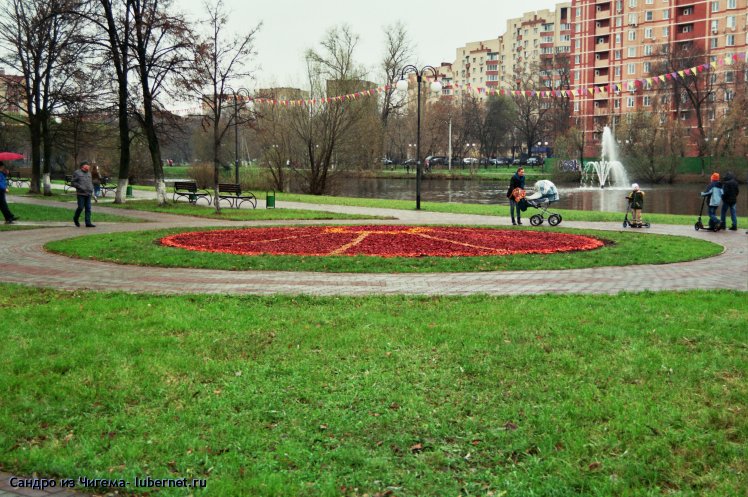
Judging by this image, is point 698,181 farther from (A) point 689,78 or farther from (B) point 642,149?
(A) point 689,78

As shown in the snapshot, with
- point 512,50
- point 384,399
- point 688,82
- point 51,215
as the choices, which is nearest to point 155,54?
point 51,215

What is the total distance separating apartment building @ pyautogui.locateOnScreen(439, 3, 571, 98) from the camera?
14088 cm

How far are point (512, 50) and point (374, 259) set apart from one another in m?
154

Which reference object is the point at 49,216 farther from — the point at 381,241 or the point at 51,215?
the point at 381,241

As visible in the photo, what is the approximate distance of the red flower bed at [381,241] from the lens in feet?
45.4

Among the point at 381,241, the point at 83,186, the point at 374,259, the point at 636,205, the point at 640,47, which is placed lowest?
the point at 374,259

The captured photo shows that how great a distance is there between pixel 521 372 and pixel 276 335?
257cm

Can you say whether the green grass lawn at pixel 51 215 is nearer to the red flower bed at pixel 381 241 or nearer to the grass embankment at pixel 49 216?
the grass embankment at pixel 49 216

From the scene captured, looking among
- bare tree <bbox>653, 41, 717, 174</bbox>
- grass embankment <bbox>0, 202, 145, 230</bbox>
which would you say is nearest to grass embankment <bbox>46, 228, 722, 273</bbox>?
grass embankment <bbox>0, 202, 145, 230</bbox>

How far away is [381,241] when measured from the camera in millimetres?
15445

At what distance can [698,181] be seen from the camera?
230 ft

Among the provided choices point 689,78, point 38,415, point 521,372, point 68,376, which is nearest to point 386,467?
point 521,372

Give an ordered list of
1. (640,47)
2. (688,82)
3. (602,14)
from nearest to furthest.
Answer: (688,82) < (640,47) < (602,14)

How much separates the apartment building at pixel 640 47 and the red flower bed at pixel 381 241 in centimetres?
6898
